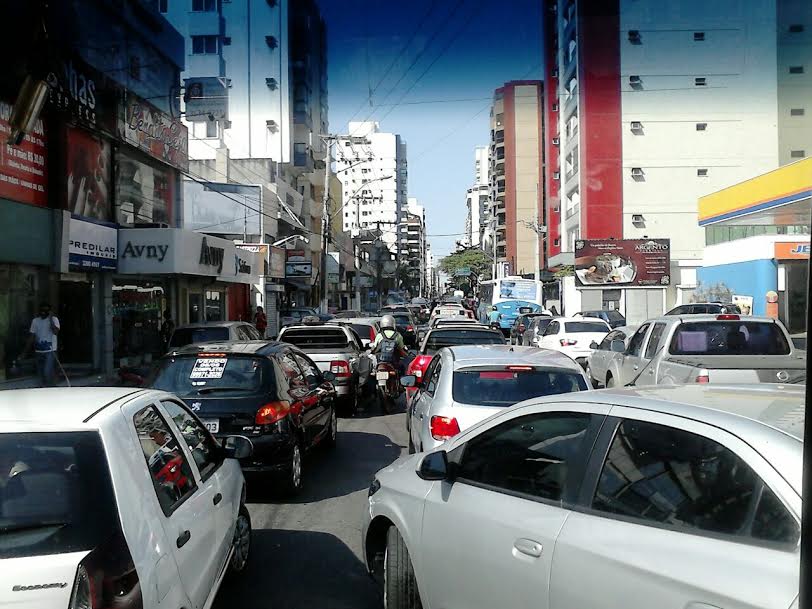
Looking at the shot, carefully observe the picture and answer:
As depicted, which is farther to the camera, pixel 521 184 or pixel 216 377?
pixel 521 184

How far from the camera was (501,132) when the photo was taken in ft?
294

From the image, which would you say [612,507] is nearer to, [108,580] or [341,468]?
[108,580]

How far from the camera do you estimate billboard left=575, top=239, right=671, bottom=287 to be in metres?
46.2

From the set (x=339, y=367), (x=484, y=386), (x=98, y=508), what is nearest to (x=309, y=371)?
(x=339, y=367)

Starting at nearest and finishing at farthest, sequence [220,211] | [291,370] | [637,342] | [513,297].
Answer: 1. [291,370]
2. [637,342]
3. [220,211]
4. [513,297]

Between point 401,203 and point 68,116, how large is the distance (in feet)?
407

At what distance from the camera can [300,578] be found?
5.37m

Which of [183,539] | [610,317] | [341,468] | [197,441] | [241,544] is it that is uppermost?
[610,317]

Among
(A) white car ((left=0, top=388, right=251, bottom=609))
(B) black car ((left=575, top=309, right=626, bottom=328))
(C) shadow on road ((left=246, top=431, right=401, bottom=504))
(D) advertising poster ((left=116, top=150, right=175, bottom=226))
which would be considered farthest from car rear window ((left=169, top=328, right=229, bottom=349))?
(B) black car ((left=575, top=309, right=626, bottom=328))

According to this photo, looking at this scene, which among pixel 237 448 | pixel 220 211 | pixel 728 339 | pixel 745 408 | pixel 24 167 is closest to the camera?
pixel 745 408

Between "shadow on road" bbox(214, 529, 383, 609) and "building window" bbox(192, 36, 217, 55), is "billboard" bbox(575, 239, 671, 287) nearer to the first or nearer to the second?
"building window" bbox(192, 36, 217, 55)

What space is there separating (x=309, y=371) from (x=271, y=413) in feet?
8.68

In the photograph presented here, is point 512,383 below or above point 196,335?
below

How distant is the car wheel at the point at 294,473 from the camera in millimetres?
7383
